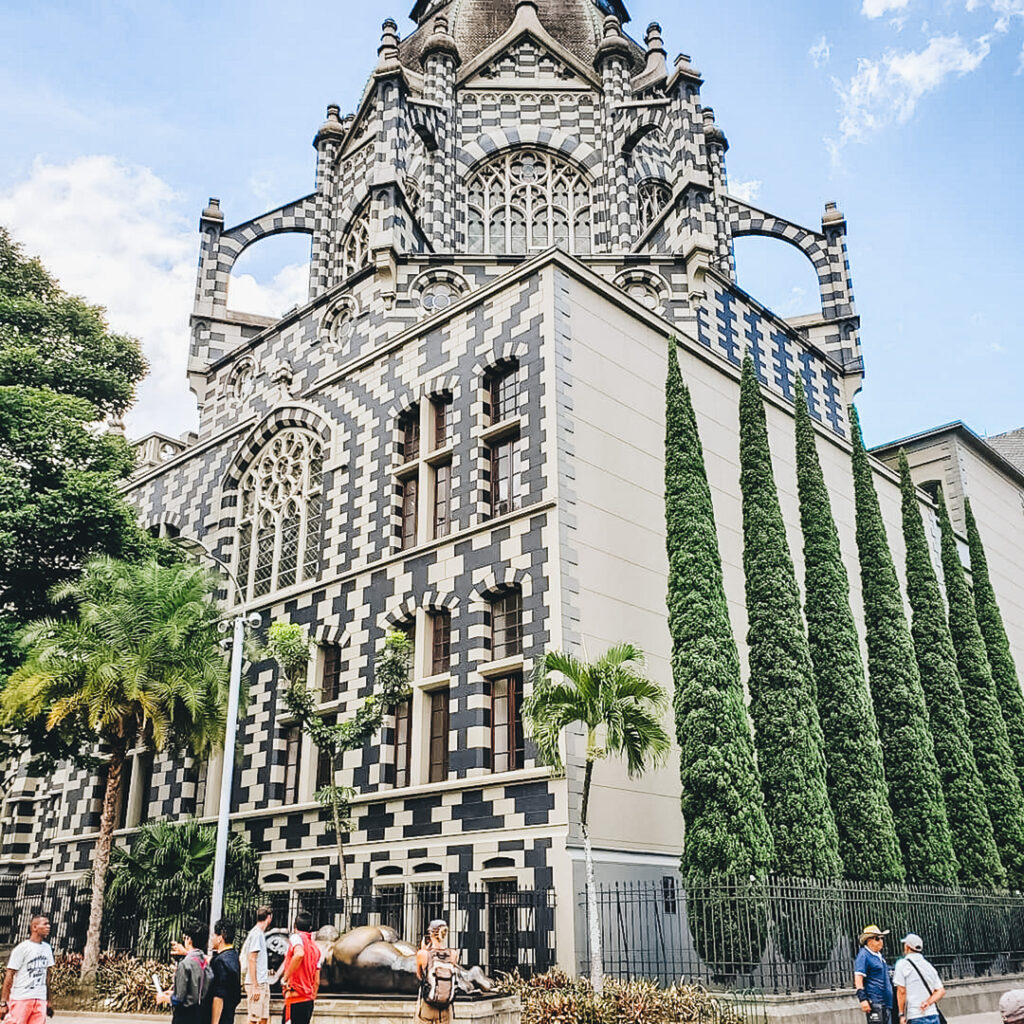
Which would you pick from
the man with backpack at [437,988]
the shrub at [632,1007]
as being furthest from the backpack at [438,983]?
the shrub at [632,1007]

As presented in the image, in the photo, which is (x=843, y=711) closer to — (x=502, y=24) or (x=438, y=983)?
(x=438, y=983)

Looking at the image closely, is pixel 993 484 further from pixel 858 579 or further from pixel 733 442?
pixel 733 442

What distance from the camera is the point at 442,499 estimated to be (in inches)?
941

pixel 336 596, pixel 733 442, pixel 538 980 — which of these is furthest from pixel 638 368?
pixel 538 980

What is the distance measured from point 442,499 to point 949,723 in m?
13.1

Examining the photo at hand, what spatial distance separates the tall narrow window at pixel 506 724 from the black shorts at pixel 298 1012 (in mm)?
7888

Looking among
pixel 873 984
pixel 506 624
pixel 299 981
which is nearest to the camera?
pixel 299 981

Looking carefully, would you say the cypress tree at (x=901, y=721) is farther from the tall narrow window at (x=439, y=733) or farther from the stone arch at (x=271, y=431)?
the stone arch at (x=271, y=431)

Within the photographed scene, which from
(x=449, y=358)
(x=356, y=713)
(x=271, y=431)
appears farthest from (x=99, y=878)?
(x=449, y=358)

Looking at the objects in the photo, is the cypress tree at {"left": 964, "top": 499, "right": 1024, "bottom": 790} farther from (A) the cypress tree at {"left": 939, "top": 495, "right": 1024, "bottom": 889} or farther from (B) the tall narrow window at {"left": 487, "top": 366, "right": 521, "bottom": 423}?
(B) the tall narrow window at {"left": 487, "top": 366, "right": 521, "bottom": 423}

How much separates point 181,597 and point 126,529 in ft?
15.0

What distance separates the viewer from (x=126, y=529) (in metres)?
26.8

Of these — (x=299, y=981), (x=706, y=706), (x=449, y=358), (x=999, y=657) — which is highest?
(x=449, y=358)

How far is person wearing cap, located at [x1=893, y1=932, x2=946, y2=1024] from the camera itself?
1149cm
